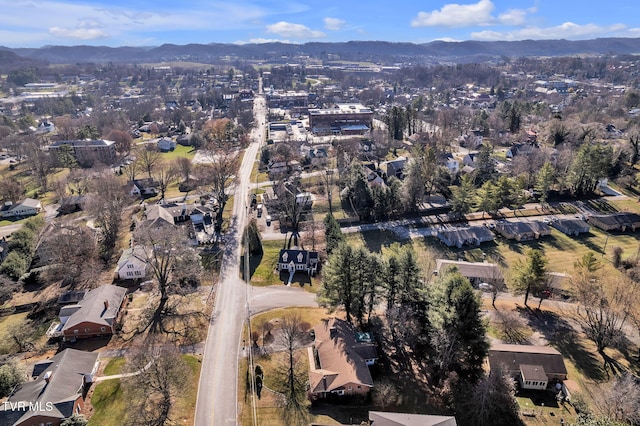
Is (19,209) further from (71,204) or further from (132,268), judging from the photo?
(132,268)

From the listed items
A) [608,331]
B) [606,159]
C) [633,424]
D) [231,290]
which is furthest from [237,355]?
[606,159]

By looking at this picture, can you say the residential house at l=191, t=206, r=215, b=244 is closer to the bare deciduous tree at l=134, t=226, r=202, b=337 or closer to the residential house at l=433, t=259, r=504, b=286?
the bare deciduous tree at l=134, t=226, r=202, b=337

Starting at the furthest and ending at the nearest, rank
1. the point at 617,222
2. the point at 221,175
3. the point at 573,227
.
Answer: the point at 221,175
the point at 617,222
the point at 573,227

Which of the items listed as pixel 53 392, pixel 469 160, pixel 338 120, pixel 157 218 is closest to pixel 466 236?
pixel 469 160

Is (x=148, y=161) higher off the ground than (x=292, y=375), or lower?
higher

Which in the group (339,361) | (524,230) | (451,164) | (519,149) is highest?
(519,149)

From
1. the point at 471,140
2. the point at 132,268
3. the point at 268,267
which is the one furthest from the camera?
the point at 471,140
